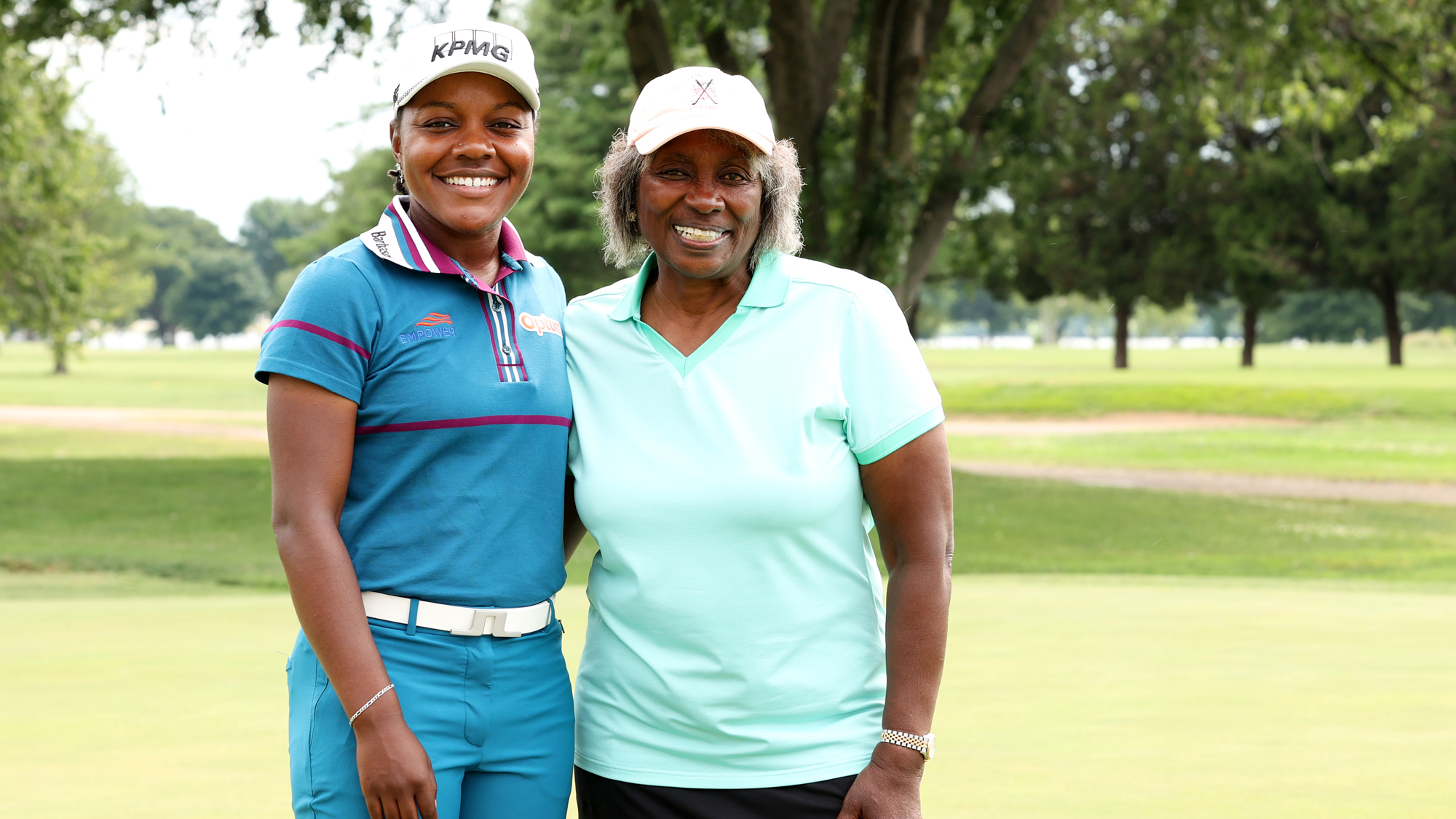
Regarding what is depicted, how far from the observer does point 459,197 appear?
2414 mm

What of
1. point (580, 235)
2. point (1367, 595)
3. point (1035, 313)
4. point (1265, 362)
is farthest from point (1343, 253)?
point (1035, 313)

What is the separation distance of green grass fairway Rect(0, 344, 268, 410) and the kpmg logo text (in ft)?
102

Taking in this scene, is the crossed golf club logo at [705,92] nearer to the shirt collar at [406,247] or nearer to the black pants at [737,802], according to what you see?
the shirt collar at [406,247]

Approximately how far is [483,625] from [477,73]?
0.95 meters

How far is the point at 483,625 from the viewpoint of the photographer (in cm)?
226

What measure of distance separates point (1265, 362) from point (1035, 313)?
6617 centimetres

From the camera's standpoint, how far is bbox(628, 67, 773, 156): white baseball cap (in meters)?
2.33

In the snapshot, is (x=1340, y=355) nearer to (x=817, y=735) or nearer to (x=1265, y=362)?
(x=1265, y=362)

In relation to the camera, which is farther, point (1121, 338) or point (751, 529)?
point (1121, 338)

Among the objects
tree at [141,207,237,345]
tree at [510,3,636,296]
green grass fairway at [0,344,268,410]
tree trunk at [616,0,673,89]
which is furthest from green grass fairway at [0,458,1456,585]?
tree at [141,207,237,345]

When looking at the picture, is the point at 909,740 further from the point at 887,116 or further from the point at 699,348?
the point at 887,116

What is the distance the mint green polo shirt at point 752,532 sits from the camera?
7.41 feet

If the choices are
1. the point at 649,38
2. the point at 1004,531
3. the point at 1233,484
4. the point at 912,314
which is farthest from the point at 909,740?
the point at 1233,484

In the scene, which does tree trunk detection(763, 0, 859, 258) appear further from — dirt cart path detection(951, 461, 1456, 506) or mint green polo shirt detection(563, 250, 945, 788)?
mint green polo shirt detection(563, 250, 945, 788)
